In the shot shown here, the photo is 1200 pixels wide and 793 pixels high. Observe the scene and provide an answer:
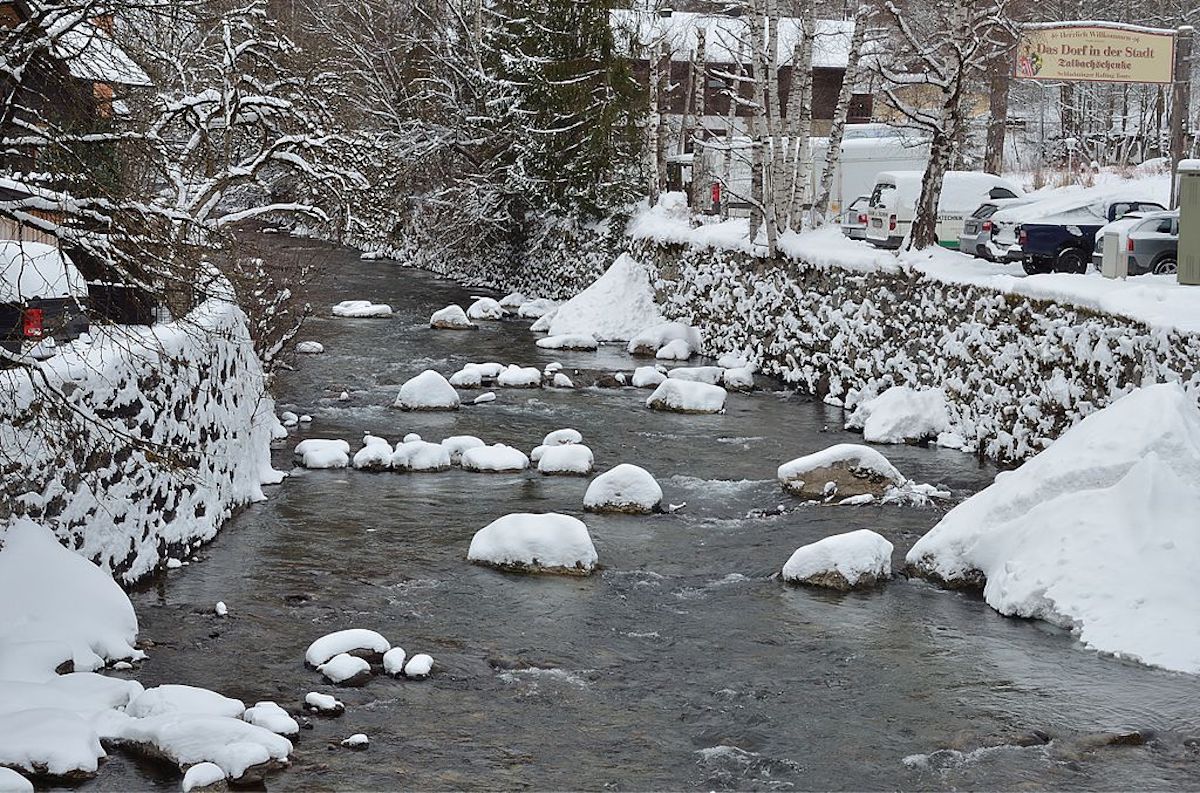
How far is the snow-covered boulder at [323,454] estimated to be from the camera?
674 inches

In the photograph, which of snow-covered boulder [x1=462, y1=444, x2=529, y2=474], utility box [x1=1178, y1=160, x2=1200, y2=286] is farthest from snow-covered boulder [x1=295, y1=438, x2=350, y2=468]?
utility box [x1=1178, y1=160, x2=1200, y2=286]

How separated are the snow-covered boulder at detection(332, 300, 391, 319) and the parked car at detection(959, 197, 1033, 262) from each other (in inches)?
509

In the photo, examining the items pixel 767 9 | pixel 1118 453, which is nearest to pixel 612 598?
pixel 1118 453

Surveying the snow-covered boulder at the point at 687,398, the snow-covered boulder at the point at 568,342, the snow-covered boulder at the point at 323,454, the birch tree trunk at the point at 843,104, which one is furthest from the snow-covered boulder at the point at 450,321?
the snow-covered boulder at the point at 323,454

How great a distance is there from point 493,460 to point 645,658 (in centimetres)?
693

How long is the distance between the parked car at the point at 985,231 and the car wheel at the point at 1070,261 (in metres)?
1.20

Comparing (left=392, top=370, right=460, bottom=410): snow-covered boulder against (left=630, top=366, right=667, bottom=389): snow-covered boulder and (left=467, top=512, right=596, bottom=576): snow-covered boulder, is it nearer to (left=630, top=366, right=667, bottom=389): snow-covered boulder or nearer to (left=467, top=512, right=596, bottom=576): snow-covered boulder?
(left=630, top=366, right=667, bottom=389): snow-covered boulder

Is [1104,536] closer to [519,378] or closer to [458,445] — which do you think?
[458,445]

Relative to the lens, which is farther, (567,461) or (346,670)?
(567,461)

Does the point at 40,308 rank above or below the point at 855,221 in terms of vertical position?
below

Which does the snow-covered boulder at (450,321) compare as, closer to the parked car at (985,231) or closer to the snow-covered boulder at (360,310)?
the snow-covered boulder at (360,310)

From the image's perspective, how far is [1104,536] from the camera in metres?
11.6

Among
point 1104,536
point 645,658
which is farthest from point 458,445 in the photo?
point 1104,536

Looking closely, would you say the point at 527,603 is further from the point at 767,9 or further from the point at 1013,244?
the point at 767,9
